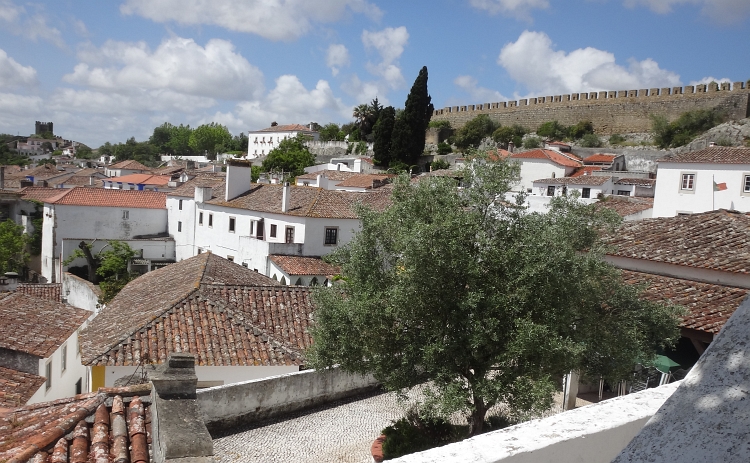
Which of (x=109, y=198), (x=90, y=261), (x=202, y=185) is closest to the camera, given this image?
(x=90, y=261)

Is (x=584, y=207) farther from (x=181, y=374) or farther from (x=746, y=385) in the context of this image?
(x=746, y=385)

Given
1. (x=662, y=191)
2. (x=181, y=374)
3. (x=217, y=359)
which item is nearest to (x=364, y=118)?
(x=662, y=191)

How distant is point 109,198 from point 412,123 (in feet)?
102

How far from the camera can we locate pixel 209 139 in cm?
12456

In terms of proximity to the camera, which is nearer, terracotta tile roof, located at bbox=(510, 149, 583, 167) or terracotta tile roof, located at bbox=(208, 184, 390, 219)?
terracotta tile roof, located at bbox=(208, 184, 390, 219)

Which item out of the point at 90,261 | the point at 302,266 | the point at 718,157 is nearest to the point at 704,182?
the point at 718,157

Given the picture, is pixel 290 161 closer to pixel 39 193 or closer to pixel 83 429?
pixel 39 193

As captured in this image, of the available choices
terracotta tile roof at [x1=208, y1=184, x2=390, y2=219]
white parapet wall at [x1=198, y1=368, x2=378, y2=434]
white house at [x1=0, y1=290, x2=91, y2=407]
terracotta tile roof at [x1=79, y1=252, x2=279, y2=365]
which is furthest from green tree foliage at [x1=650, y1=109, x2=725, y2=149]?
white house at [x1=0, y1=290, x2=91, y2=407]

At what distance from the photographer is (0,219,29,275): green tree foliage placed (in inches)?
1375

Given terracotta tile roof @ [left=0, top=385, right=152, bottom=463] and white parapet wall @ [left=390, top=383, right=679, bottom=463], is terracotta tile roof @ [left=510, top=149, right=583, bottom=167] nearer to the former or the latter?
terracotta tile roof @ [left=0, top=385, right=152, bottom=463]

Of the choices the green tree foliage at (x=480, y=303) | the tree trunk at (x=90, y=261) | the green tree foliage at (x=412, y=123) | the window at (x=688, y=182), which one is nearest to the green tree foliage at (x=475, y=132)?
the green tree foliage at (x=412, y=123)

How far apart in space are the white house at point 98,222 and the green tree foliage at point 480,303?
1204 inches

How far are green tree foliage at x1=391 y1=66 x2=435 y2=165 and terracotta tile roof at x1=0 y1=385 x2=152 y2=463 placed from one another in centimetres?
5395

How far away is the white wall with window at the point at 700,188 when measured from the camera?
82.2 feet
